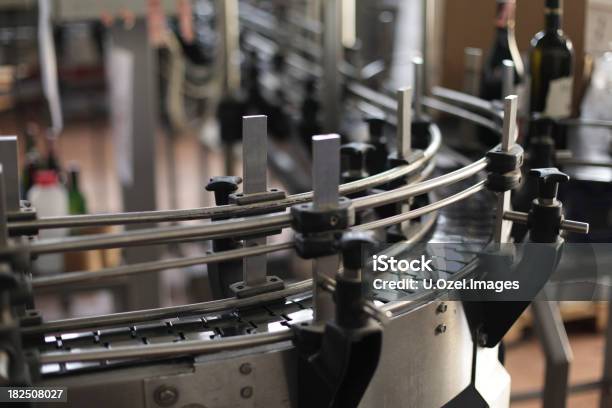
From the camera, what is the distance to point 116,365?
0.77m

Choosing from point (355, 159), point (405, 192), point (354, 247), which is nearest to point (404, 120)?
point (355, 159)

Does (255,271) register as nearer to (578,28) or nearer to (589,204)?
(589,204)

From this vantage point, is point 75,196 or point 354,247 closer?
point 354,247

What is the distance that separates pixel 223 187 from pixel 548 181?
1.17 feet

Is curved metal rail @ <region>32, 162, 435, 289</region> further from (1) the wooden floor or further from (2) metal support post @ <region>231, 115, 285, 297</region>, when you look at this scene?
(1) the wooden floor

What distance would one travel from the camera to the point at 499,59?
5.93 ft

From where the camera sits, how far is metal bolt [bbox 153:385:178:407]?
0.76 m

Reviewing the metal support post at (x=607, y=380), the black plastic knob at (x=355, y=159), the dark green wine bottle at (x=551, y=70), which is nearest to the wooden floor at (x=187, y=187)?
the metal support post at (x=607, y=380)

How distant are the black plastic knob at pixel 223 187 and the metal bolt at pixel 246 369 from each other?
0.64 feet

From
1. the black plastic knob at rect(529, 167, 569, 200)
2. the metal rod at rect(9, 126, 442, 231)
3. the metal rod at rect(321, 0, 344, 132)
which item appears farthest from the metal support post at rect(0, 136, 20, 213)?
the metal rod at rect(321, 0, 344, 132)

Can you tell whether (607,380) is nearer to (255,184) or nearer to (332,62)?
(332,62)

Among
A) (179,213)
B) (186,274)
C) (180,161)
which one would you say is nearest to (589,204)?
(179,213)

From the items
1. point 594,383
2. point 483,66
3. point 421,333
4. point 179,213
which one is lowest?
point 594,383

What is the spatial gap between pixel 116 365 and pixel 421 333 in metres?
0.31
